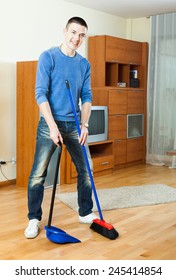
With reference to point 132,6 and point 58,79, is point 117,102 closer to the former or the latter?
point 132,6

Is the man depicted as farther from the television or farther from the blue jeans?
the television

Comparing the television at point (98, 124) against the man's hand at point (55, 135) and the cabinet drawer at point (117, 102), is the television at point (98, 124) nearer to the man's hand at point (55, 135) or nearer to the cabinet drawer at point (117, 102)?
the cabinet drawer at point (117, 102)

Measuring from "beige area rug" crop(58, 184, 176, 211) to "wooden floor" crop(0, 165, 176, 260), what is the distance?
4.0 inches

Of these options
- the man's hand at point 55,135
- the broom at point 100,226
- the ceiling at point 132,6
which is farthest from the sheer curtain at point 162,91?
the man's hand at point 55,135

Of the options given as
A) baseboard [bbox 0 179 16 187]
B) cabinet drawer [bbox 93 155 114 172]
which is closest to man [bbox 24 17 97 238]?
baseboard [bbox 0 179 16 187]

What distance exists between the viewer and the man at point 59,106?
2768 millimetres

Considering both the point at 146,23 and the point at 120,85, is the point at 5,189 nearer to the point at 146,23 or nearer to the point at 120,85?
the point at 120,85

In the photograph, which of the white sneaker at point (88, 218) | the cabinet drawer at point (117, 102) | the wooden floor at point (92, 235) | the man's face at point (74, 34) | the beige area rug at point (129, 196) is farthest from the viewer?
the cabinet drawer at point (117, 102)

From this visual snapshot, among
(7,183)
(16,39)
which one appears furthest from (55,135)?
(16,39)

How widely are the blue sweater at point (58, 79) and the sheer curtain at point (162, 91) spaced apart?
3.23 m

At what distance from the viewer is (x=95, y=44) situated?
5.64 meters

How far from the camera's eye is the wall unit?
18.3ft

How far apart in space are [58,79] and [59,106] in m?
0.18

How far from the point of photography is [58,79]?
2824 mm
